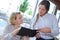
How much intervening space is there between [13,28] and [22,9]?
0.57ft

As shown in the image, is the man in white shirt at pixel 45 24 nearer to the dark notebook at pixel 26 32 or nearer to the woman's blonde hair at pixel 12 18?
the dark notebook at pixel 26 32

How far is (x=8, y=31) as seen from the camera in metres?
1.25

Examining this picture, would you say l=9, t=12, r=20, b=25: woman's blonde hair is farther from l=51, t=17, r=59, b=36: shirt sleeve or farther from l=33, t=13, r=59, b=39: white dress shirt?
l=51, t=17, r=59, b=36: shirt sleeve

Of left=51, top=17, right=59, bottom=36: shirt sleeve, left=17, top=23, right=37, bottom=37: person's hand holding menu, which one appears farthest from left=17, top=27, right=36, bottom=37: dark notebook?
left=51, top=17, right=59, bottom=36: shirt sleeve

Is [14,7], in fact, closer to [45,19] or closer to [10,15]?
[10,15]

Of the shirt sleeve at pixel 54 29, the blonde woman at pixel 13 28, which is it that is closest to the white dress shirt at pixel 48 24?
the shirt sleeve at pixel 54 29

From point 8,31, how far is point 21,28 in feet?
0.36

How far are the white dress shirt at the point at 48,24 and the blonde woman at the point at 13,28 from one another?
0.49 ft

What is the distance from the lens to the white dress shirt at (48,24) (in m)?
1.28

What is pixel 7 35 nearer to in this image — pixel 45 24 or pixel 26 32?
pixel 26 32

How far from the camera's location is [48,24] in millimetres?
1288

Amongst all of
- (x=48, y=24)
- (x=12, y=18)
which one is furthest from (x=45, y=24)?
(x=12, y=18)

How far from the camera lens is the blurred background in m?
1.26

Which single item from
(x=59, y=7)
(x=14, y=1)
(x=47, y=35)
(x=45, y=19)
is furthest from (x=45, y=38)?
(x=14, y=1)
